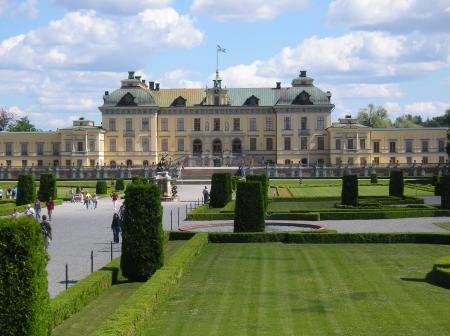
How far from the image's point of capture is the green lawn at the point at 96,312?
1140 centimetres

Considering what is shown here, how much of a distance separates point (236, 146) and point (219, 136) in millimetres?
2195

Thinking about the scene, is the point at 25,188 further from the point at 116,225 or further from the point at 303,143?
the point at 303,143

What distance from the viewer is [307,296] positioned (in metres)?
13.5

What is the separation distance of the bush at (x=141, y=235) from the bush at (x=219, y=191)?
19.9 meters

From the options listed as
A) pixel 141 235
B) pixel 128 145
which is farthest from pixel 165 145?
pixel 141 235

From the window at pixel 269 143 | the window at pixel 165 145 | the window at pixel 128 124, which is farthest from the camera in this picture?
the window at pixel 269 143

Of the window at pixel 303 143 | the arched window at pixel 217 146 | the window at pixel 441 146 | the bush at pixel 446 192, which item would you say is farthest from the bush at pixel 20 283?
the window at pixel 441 146

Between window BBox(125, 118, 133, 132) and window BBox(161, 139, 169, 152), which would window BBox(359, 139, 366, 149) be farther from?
window BBox(125, 118, 133, 132)

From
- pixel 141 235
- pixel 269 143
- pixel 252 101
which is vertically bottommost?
pixel 141 235

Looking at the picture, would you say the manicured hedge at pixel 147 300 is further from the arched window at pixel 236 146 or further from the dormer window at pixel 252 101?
the dormer window at pixel 252 101

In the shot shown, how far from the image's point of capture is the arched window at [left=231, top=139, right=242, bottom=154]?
8388 cm

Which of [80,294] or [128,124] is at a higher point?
[128,124]

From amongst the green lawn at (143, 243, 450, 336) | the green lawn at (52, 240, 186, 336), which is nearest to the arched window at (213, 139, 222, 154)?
the green lawn at (143, 243, 450, 336)

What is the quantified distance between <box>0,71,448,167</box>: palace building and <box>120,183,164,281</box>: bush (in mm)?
63701
